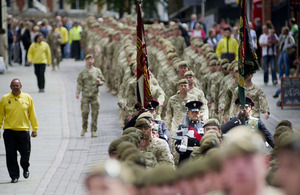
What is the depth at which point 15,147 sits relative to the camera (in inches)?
528

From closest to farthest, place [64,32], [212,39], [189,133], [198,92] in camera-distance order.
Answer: [189,133] → [198,92] → [212,39] → [64,32]

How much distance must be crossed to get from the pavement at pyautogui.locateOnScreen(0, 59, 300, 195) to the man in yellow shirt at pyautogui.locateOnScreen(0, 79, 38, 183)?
37cm

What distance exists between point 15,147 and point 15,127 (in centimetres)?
37

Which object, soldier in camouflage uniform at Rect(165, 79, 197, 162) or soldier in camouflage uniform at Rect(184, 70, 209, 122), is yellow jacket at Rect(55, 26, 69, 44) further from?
soldier in camouflage uniform at Rect(165, 79, 197, 162)

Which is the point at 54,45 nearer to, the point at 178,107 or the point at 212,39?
the point at 212,39

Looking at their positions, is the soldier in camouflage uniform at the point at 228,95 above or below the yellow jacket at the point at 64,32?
below

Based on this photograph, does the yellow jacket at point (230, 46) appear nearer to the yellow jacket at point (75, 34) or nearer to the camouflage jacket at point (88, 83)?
the camouflage jacket at point (88, 83)

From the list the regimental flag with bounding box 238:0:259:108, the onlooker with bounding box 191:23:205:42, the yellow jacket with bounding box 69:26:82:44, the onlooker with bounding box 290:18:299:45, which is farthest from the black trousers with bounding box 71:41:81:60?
the regimental flag with bounding box 238:0:259:108

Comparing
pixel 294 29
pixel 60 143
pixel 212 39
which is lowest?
pixel 60 143

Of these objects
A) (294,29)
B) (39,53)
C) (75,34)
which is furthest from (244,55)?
(75,34)

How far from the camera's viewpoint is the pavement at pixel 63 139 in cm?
1316

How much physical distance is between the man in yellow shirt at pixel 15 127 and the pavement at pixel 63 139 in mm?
372

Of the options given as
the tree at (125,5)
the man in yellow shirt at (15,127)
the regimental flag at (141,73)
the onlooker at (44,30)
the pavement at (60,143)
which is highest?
the tree at (125,5)

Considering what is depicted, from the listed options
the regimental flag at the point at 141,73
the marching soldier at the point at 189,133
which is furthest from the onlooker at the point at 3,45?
the marching soldier at the point at 189,133
